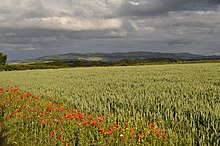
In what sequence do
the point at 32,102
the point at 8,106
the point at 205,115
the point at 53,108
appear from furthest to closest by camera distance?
1. the point at 32,102
2. the point at 8,106
3. the point at 53,108
4. the point at 205,115

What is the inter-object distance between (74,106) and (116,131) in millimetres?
5689

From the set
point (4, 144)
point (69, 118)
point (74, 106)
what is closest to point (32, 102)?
point (74, 106)

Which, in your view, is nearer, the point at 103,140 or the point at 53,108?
the point at 103,140

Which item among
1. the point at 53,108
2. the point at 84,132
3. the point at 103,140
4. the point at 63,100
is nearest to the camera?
the point at 103,140

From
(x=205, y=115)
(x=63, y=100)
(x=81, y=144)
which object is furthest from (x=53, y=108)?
(x=205, y=115)

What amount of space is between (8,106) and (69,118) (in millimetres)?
4468

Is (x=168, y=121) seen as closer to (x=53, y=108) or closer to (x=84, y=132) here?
(x=84, y=132)

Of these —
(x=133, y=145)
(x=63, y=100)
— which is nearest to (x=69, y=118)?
(x=133, y=145)

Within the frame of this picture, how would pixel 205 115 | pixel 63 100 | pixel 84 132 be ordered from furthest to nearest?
pixel 63 100, pixel 205 115, pixel 84 132

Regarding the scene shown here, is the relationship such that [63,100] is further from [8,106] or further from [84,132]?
[84,132]

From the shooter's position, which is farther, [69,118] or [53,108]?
[53,108]

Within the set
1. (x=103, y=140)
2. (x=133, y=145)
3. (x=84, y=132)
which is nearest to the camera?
(x=133, y=145)

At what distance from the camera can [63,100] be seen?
13773 millimetres

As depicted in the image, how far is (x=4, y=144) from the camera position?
6.72 m
